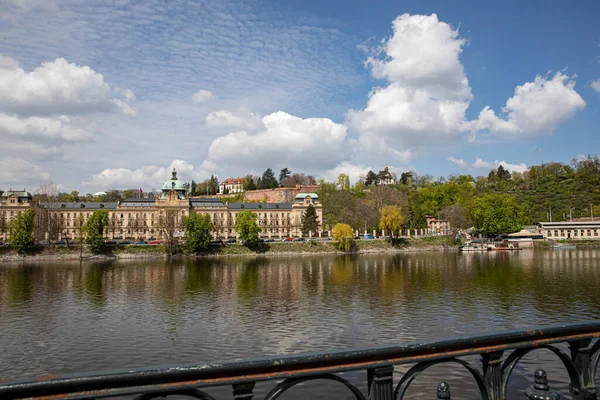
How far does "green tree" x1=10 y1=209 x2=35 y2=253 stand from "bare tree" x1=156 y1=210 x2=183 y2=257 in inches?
1099

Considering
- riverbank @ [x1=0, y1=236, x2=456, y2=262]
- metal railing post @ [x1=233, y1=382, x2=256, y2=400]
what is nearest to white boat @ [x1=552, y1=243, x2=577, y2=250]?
riverbank @ [x1=0, y1=236, x2=456, y2=262]

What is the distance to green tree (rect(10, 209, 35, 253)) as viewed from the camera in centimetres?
9094

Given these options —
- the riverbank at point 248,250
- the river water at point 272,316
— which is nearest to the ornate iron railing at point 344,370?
the river water at point 272,316

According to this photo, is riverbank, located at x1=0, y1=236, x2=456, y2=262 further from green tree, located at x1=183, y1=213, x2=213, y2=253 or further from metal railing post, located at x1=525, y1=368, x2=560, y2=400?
metal railing post, located at x1=525, y1=368, x2=560, y2=400

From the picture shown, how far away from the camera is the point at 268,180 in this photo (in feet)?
628

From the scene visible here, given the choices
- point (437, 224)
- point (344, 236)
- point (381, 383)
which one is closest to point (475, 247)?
point (437, 224)

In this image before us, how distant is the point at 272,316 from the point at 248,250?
71897mm

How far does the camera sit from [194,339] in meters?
25.0

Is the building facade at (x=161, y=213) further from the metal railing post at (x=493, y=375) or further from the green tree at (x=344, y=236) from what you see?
the metal railing post at (x=493, y=375)

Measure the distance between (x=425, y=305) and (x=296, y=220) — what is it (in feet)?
338

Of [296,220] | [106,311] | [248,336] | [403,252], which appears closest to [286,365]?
[248,336]

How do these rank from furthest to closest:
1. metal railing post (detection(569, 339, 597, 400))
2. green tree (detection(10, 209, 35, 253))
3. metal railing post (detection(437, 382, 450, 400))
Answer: green tree (detection(10, 209, 35, 253))
metal railing post (detection(569, 339, 597, 400))
metal railing post (detection(437, 382, 450, 400))

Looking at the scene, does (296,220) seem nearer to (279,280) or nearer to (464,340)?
(279,280)

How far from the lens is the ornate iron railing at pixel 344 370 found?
12.6 feet
